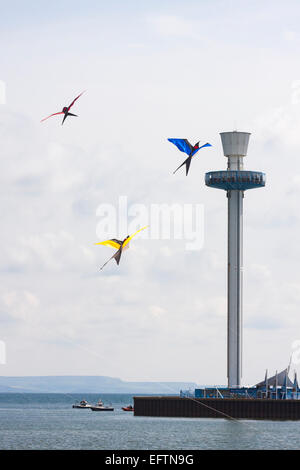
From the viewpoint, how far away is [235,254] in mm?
161125

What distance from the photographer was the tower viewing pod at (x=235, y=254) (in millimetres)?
160375

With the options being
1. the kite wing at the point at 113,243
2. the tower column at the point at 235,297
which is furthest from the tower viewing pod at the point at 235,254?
the kite wing at the point at 113,243

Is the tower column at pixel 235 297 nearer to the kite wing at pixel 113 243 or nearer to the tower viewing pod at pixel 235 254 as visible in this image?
the tower viewing pod at pixel 235 254

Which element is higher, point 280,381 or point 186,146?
point 186,146

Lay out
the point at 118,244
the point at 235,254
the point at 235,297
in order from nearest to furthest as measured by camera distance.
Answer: the point at 118,244 < the point at 235,297 < the point at 235,254

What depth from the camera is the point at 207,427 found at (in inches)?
5699

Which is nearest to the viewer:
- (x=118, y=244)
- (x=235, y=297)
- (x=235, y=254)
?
(x=118, y=244)

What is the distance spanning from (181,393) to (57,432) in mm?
19831

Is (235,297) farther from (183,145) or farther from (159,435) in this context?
(159,435)

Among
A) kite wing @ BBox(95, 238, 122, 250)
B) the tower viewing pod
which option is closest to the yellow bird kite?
kite wing @ BBox(95, 238, 122, 250)

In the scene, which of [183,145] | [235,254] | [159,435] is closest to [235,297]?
[235,254]
